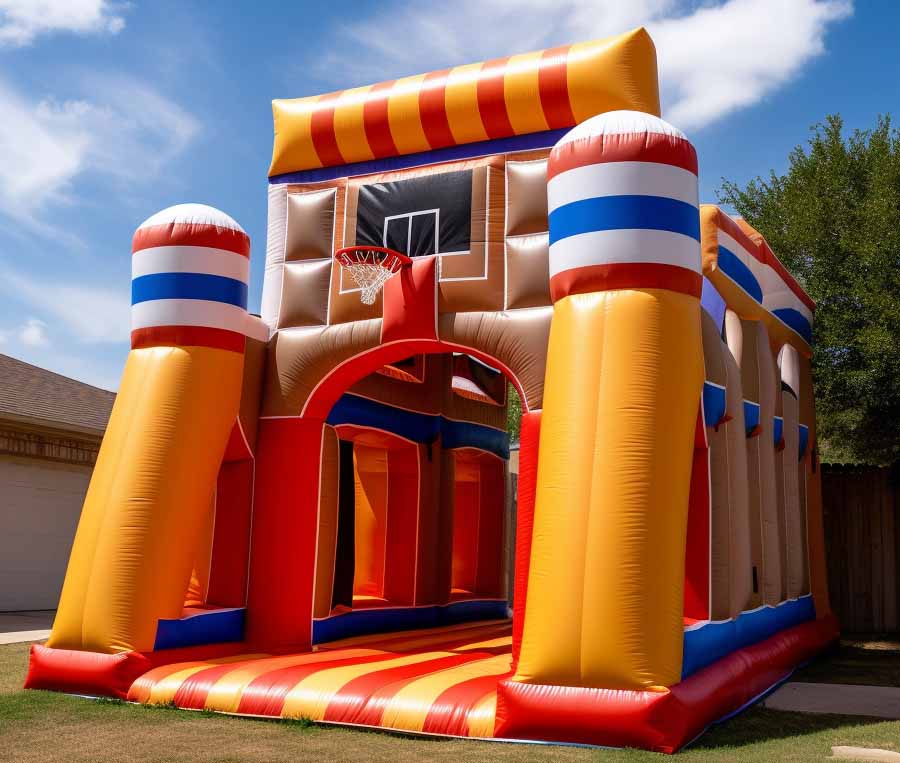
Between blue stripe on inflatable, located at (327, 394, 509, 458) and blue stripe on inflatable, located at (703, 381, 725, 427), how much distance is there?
301cm

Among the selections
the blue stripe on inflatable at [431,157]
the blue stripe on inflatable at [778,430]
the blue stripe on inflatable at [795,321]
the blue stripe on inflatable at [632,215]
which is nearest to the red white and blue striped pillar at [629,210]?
the blue stripe on inflatable at [632,215]

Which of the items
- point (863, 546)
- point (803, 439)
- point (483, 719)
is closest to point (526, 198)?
point (483, 719)

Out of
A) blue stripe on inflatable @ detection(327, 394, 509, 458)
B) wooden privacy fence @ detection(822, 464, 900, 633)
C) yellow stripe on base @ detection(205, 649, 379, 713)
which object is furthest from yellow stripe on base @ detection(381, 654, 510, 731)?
wooden privacy fence @ detection(822, 464, 900, 633)

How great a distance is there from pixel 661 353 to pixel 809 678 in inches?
140

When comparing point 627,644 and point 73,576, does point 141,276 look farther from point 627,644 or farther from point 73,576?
point 627,644

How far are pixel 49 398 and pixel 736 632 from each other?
9604 millimetres

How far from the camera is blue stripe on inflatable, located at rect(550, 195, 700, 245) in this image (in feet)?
17.8

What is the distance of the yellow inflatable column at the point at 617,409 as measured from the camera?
4.86 meters

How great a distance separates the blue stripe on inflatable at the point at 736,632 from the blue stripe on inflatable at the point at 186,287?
149 inches

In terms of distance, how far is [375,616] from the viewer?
8.34m

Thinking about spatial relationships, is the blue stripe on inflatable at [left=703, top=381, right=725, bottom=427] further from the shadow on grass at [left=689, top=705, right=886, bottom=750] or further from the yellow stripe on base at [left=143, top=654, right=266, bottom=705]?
the yellow stripe on base at [left=143, top=654, right=266, bottom=705]

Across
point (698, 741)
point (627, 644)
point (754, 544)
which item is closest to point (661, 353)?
point (627, 644)

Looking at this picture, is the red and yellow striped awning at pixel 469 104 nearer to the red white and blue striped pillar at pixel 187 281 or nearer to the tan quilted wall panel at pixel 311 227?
the tan quilted wall panel at pixel 311 227

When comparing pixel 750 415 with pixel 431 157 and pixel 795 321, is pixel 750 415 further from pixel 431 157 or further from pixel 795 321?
pixel 431 157
